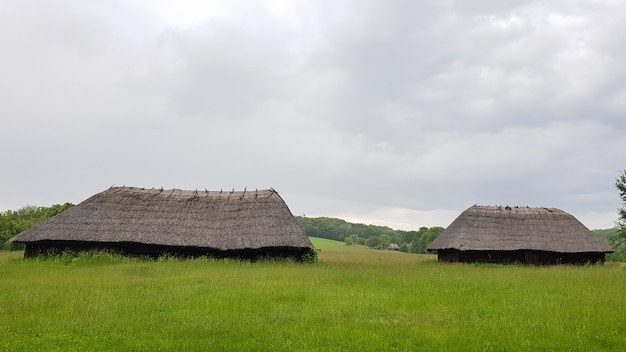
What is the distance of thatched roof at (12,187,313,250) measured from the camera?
25609 millimetres

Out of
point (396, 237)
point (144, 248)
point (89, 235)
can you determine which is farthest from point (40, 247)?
point (396, 237)

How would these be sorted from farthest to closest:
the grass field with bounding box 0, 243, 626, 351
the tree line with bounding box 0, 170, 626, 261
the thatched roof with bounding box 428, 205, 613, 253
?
1. the tree line with bounding box 0, 170, 626, 261
2. the thatched roof with bounding box 428, 205, 613, 253
3. the grass field with bounding box 0, 243, 626, 351

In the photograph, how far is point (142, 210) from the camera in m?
28.2

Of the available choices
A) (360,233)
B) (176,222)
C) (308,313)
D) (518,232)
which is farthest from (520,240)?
(360,233)

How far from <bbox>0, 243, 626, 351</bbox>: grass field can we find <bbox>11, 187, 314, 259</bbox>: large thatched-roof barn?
27.3 ft

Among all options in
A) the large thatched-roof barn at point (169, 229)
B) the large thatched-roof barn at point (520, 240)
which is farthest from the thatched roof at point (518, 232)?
the large thatched-roof barn at point (169, 229)

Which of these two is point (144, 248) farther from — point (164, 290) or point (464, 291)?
point (464, 291)

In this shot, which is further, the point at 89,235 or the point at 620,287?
the point at 89,235

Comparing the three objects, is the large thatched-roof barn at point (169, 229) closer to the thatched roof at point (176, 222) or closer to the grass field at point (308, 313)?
the thatched roof at point (176, 222)

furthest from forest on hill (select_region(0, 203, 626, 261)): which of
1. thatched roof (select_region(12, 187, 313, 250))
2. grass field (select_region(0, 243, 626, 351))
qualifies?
grass field (select_region(0, 243, 626, 351))

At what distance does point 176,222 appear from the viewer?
27.5m

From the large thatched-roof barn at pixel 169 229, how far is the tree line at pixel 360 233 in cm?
5504

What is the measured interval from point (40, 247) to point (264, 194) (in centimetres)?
1369

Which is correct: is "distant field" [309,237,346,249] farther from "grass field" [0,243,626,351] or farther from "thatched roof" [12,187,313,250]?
"grass field" [0,243,626,351]
